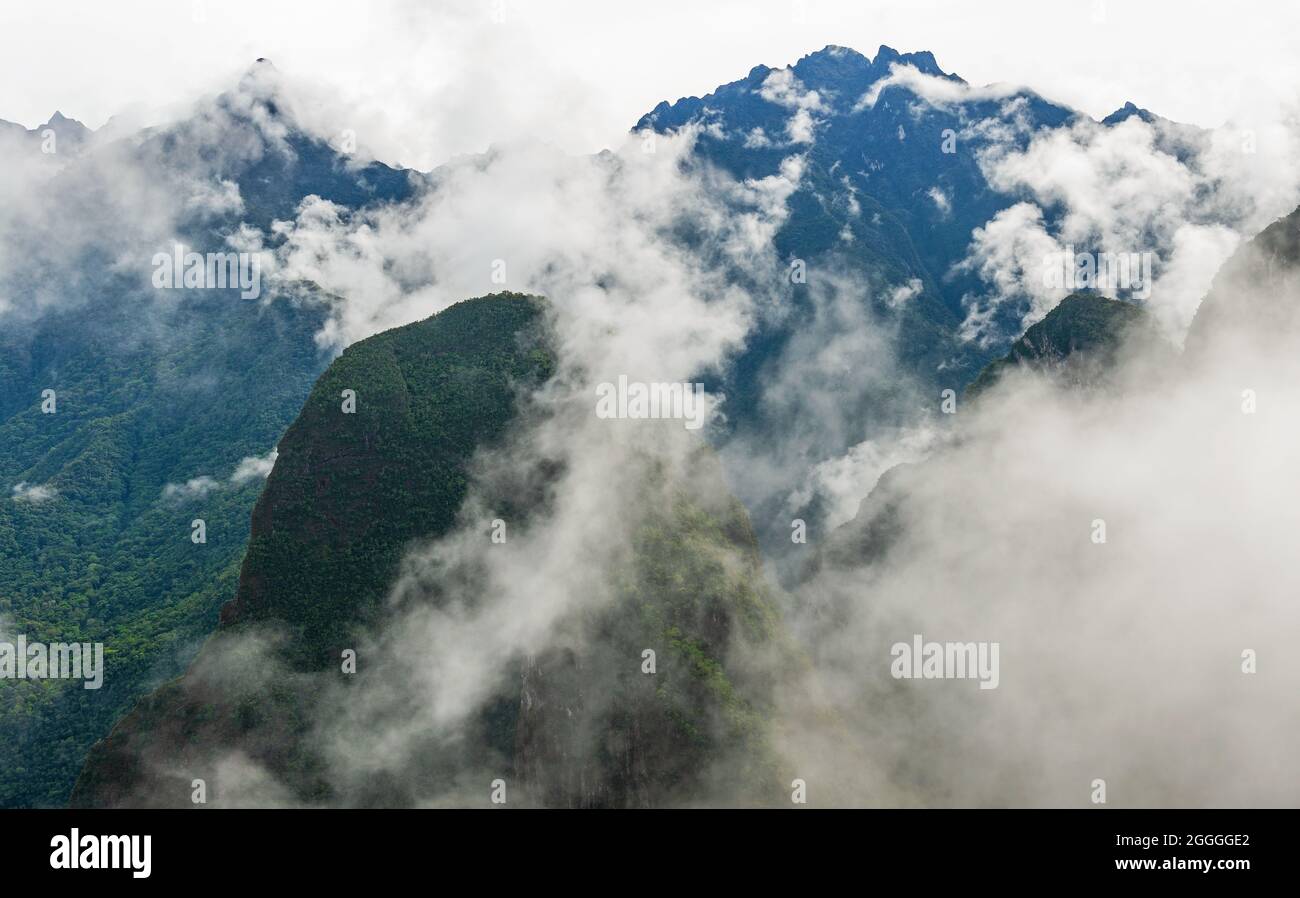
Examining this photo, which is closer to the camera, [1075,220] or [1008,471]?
[1008,471]

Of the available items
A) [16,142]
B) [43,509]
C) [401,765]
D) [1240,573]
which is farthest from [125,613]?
[16,142]

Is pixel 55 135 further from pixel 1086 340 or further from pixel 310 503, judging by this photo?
pixel 1086 340

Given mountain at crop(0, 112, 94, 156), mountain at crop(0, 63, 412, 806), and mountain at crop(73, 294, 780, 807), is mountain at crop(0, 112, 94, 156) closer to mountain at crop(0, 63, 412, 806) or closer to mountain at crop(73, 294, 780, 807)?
mountain at crop(0, 63, 412, 806)

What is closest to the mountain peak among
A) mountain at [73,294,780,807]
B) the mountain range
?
the mountain range

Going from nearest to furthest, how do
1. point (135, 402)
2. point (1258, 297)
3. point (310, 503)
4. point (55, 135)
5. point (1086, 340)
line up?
point (310, 503) → point (1258, 297) → point (1086, 340) → point (135, 402) → point (55, 135)

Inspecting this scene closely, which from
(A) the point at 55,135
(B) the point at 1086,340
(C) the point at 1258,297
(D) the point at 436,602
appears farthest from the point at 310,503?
(A) the point at 55,135

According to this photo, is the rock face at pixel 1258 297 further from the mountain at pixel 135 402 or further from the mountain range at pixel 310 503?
the mountain at pixel 135 402
